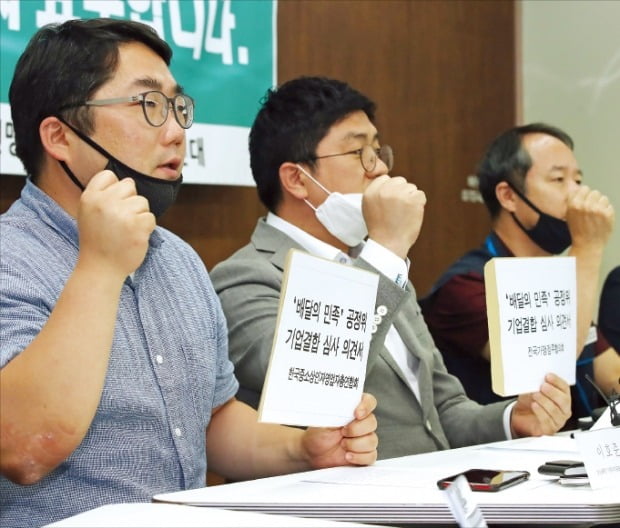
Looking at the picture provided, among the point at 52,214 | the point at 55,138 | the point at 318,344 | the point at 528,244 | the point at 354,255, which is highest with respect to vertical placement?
the point at 55,138

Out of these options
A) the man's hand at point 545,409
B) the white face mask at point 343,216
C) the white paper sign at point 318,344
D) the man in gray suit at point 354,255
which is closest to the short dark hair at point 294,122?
the man in gray suit at point 354,255

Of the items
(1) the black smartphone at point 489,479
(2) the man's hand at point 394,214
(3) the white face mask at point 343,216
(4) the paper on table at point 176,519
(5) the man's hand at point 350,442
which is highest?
(2) the man's hand at point 394,214

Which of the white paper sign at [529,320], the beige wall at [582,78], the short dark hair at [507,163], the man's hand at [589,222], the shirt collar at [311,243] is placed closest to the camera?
the white paper sign at [529,320]

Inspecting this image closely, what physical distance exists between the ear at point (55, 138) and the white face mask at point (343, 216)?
0.79 m

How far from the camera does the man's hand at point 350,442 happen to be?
1485mm

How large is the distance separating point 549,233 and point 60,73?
1.66 m

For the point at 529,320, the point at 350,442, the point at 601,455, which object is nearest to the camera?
the point at 601,455

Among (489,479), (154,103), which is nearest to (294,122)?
(154,103)

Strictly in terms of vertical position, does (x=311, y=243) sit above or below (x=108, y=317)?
below

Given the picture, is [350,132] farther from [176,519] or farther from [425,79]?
[176,519]

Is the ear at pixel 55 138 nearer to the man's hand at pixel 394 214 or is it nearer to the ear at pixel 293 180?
the man's hand at pixel 394 214

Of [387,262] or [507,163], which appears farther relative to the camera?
[507,163]

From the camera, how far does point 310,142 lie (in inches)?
90.7

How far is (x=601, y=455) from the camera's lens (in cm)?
124
